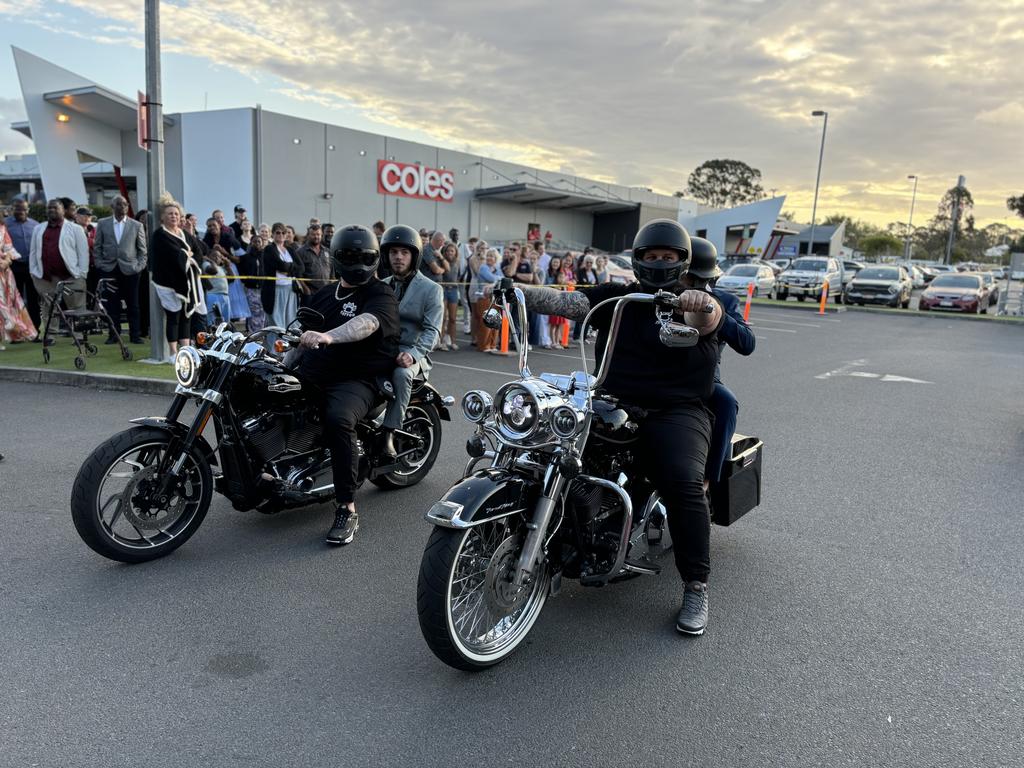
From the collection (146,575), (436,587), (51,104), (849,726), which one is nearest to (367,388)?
(146,575)

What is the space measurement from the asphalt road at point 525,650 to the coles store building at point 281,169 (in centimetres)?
1054

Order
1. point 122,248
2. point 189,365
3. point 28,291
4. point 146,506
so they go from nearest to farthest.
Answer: point 146,506
point 189,365
point 122,248
point 28,291

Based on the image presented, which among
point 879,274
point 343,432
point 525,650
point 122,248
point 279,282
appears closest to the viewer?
point 525,650

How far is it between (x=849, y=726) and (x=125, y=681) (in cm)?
294

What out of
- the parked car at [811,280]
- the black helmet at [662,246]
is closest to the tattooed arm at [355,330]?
the black helmet at [662,246]

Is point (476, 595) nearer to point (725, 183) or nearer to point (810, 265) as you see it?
point (810, 265)

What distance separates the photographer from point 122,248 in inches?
444

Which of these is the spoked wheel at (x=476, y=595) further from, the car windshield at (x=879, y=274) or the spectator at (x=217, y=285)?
the car windshield at (x=879, y=274)

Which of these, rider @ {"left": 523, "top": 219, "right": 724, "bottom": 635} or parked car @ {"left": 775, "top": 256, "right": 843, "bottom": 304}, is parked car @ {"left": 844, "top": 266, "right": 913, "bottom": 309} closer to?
parked car @ {"left": 775, "top": 256, "right": 843, "bottom": 304}

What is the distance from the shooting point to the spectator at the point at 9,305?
10.7m

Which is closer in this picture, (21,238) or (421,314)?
(421,314)

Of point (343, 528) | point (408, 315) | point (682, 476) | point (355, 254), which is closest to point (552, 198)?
point (408, 315)

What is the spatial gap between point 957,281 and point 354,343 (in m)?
30.0

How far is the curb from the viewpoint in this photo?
8.71m
